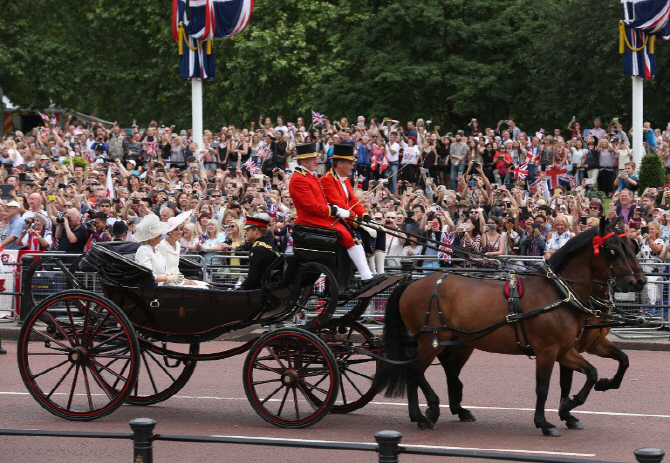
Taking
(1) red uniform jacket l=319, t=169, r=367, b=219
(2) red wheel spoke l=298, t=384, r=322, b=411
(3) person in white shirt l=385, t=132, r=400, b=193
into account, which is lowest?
(2) red wheel spoke l=298, t=384, r=322, b=411

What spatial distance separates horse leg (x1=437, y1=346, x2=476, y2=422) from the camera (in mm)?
10766

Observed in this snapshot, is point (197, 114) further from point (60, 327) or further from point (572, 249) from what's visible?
point (572, 249)

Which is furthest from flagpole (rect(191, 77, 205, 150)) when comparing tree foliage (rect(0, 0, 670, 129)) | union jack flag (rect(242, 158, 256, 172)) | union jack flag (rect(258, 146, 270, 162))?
tree foliage (rect(0, 0, 670, 129))

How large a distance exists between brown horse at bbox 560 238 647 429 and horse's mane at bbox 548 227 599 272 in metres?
0.31

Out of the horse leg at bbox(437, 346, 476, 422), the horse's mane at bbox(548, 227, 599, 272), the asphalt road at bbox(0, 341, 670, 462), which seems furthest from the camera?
the horse leg at bbox(437, 346, 476, 422)

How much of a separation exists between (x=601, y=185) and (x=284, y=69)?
20.0 meters

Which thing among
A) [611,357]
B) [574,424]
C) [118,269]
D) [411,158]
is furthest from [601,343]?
[411,158]

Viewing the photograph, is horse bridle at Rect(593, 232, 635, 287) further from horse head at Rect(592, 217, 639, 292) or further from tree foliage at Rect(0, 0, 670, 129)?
tree foliage at Rect(0, 0, 670, 129)

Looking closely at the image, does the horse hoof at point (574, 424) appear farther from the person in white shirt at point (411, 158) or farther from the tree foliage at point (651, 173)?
the person in white shirt at point (411, 158)

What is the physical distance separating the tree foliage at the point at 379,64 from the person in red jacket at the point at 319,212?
29.4 meters

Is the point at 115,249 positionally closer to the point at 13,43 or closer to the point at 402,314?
the point at 402,314

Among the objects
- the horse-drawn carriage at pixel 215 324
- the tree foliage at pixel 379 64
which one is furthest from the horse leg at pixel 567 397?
the tree foliage at pixel 379 64

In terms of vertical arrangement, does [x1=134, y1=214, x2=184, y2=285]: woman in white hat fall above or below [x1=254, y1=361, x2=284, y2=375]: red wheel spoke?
above

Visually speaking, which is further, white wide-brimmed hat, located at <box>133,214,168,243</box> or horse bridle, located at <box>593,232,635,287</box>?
white wide-brimmed hat, located at <box>133,214,168,243</box>
